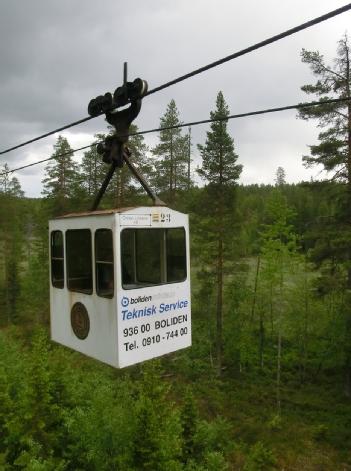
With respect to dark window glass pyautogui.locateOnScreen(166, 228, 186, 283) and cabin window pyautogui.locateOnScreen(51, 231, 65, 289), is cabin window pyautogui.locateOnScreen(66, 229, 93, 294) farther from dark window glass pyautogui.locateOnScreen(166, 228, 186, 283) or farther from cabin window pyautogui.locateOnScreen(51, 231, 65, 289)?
dark window glass pyautogui.locateOnScreen(166, 228, 186, 283)

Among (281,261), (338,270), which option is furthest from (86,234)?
(281,261)

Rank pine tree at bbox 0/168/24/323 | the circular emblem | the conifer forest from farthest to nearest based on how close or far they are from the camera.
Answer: pine tree at bbox 0/168/24/323
the conifer forest
the circular emblem

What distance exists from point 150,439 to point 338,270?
11.3 m

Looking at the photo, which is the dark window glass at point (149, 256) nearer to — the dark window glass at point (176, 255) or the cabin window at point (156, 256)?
the cabin window at point (156, 256)

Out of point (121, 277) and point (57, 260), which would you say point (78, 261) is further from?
point (121, 277)

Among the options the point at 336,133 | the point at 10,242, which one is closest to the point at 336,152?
the point at 336,133

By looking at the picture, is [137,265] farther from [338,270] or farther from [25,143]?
[338,270]

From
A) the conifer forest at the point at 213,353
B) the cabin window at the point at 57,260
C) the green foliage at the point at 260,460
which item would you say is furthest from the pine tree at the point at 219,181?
the cabin window at the point at 57,260

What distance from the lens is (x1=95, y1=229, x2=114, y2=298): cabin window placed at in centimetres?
450

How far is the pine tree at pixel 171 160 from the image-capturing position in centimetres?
2584

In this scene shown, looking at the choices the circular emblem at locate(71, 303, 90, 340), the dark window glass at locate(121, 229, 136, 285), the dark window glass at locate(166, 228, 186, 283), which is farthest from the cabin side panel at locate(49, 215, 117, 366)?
the dark window glass at locate(166, 228, 186, 283)

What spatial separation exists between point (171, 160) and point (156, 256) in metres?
21.6

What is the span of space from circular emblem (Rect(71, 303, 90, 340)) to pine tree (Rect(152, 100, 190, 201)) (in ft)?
68.1

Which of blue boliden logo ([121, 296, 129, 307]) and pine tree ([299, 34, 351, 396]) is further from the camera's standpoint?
pine tree ([299, 34, 351, 396])
